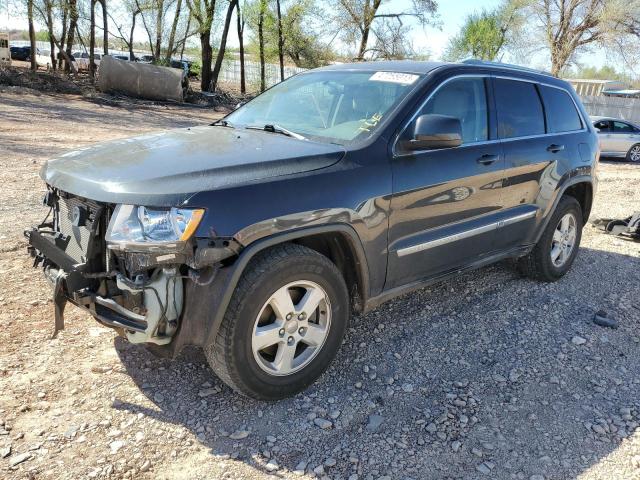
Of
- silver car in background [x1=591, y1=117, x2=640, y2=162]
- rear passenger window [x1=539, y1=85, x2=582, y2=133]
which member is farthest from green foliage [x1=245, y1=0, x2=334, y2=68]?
rear passenger window [x1=539, y1=85, x2=582, y2=133]

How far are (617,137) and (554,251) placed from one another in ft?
47.4

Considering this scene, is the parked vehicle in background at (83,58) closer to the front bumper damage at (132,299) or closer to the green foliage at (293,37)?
the green foliage at (293,37)

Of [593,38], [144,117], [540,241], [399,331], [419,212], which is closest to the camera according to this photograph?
[419,212]

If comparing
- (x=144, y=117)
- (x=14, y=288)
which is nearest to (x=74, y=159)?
(x=14, y=288)

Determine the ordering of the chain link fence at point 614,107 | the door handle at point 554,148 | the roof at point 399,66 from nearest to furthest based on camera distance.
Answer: the roof at point 399,66 < the door handle at point 554,148 < the chain link fence at point 614,107

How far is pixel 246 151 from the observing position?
10.6 ft

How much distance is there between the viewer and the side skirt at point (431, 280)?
358 cm

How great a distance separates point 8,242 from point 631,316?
18.2ft

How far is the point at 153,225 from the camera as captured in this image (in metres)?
2.66

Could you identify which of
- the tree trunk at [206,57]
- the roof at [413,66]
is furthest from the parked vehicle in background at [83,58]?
the roof at [413,66]

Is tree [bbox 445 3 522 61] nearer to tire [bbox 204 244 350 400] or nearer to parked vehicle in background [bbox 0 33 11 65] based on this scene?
parked vehicle in background [bbox 0 33 11 65]

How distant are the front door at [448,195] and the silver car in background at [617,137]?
50.3 ft

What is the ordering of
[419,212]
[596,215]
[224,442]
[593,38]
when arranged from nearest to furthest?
[224,442]
[419,212]
[596,215]
[593,38]

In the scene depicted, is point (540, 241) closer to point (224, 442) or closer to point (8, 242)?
point (224, 442)
